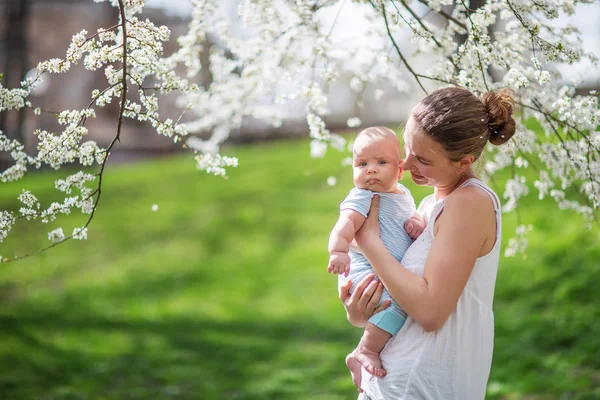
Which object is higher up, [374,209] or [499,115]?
[499,115]

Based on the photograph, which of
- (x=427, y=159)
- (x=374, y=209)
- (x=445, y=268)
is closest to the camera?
(x=445, y=268)

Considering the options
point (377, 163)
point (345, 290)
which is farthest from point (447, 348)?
point (377, 163)

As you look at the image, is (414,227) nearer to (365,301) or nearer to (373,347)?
(365,301)

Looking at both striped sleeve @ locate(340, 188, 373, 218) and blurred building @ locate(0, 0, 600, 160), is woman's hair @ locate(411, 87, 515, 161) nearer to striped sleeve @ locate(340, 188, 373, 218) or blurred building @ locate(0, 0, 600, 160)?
striped sleeve @ locate(340, 188, 373, 218)

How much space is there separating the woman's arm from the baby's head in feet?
0.75

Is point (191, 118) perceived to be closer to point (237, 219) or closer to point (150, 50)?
point (237, 219)

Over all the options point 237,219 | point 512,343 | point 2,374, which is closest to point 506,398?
point 512,343

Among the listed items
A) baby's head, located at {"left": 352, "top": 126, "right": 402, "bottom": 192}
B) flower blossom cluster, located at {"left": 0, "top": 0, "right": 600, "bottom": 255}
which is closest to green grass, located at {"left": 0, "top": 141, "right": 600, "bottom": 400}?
flower blossom cluster, located at {"left": 0, "top": 0, "right": 600, "bottom": 255}

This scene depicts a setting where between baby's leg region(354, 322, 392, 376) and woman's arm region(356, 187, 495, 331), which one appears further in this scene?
baby's leg region(354, 322, 392, 376)

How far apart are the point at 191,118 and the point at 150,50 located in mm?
13817

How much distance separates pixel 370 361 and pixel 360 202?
0.49 metres

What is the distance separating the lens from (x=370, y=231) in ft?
6.20

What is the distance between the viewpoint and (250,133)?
53.1ft

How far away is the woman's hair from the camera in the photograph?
5.86ft
